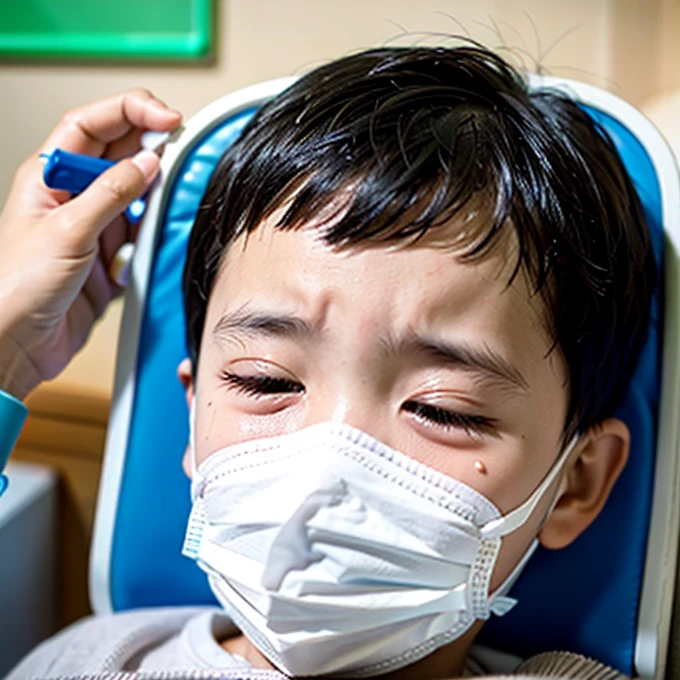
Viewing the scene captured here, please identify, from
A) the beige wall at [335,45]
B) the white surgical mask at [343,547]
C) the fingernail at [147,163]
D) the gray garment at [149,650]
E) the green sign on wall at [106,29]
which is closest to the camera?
the white surgical mask at [343,547]

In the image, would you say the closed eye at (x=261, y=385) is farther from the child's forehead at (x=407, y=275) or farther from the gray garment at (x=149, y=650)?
the gray garment at (x=149, y=650)

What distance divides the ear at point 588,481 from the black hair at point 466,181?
0.03 m

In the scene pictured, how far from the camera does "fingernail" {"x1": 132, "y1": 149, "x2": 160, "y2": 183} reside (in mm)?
1078

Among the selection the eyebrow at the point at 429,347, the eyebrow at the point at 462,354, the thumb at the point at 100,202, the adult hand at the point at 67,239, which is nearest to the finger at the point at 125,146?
the adult hand at the point at 67,239

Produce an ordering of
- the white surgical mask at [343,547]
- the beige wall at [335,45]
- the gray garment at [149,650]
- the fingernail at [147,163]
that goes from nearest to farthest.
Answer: the white surgical mask at [343,547] < the gray garment at [149,650] < the fingernail at [147,163] < the beige wall at [335,45]

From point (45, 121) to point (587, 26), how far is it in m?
0.96

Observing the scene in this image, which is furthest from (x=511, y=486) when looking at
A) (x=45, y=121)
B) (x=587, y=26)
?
(x=45, y=121)

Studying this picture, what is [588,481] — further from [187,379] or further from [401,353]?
[187,379]

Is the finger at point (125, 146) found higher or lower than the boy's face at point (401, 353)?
higher

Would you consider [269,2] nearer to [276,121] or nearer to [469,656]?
[276,121]

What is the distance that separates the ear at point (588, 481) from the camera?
97 cm

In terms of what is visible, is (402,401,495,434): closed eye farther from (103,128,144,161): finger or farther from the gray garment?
(103,128,144,161): finger

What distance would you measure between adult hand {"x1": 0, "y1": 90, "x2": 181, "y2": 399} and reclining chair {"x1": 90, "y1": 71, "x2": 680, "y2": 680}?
0.06 m

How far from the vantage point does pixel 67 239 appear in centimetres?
101
